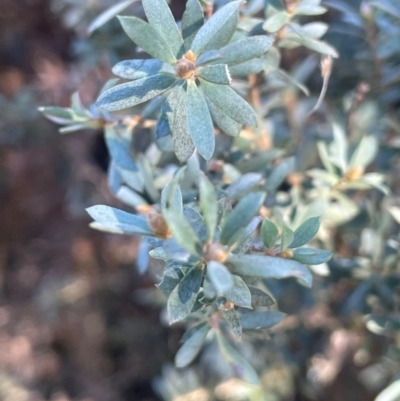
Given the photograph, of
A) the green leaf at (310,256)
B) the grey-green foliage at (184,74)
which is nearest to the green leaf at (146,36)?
the grey-green foliage at (184,74)

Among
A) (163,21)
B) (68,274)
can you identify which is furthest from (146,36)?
(68,274)

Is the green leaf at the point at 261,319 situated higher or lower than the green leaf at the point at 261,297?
lower

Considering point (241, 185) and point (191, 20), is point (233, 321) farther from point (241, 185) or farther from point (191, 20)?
point (191, 20)

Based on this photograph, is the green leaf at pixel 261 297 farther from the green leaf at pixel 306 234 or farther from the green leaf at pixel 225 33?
the green leaf at pixel 225 33

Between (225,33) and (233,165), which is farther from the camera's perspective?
(233,165)

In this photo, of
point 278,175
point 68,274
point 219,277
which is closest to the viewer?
point 219,277

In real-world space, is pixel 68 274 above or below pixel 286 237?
below

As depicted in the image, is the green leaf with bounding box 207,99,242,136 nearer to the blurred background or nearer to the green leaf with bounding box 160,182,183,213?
the green leaf with bounding box 160,182,183,213
